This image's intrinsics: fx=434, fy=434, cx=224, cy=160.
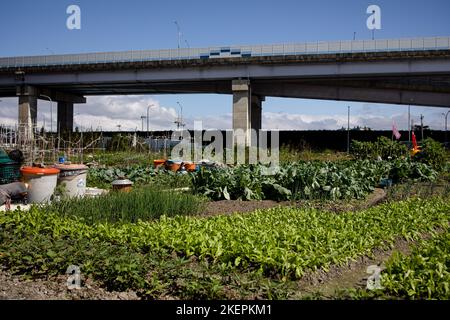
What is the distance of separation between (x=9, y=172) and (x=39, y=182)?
1.85 metres

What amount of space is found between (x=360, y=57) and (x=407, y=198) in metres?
25.8

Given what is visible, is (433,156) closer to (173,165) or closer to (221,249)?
(173,165)

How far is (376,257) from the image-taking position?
6004 millimetres

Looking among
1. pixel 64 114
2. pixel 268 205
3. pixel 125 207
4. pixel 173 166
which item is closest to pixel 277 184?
pixel 268 205

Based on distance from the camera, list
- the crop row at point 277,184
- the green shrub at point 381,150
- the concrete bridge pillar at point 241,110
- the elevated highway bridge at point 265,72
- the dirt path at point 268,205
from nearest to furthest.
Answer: the dirt path at point 268,205, the crop row at point 277,184, the green shrub at point 381,150, the elevated highway bridge at point 265,72, the concrete bridge pillar at point 241,110

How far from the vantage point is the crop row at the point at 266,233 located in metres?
5.11

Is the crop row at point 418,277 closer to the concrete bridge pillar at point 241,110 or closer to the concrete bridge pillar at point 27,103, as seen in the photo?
the concrete bridge pillar at point 241,110

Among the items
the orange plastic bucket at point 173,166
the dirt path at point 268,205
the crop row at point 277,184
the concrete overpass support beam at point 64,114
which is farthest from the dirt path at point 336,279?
the concrete overpass support beam at point 64,114

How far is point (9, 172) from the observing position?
1153 centimetres

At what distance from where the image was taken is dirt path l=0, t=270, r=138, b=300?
4422 millimetres

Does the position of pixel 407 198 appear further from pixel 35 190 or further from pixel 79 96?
pixel 79 96

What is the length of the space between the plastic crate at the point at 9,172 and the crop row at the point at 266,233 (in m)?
4.37
